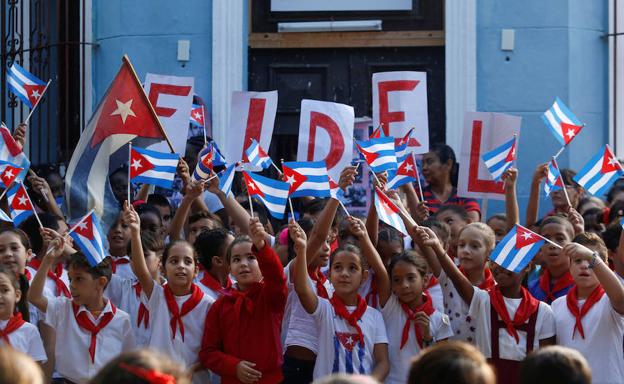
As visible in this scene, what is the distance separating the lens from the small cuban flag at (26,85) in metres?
8.88

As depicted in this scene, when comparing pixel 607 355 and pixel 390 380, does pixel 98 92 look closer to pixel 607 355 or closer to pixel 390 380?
pixel 390 380

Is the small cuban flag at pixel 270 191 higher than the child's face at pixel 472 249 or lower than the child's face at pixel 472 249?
higher

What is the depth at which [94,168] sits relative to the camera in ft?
24.9

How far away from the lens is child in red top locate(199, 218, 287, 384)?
20.2 feet

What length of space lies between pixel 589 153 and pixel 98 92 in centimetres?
424

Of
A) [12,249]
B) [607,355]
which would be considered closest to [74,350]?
[12,249]

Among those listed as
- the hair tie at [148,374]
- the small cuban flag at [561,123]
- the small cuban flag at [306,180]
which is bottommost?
the hair tie at [148,374]

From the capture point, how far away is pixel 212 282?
6.93 metres

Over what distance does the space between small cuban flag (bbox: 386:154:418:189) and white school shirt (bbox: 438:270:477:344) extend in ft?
3.73

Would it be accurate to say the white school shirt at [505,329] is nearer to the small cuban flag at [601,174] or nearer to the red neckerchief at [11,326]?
the small cuban flag at [601,174]

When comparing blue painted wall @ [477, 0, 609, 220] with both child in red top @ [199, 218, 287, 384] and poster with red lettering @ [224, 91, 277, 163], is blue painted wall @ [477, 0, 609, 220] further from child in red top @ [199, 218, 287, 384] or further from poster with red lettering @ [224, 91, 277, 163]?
child in red top @ [199, 218, 287, 384]

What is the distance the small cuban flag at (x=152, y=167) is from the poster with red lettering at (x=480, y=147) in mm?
2079

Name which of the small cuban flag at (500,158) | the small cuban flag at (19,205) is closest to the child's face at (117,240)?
the small cuban flag at (19,205)

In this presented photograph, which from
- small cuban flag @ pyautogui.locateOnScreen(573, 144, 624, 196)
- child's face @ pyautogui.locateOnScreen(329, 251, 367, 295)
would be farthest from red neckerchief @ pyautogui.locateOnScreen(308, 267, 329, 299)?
small cuban flag @ pyautogui.locateOnScreen(573, 144, 624, 196)
